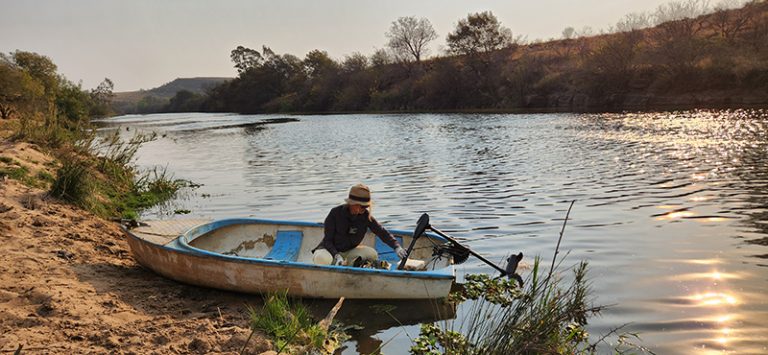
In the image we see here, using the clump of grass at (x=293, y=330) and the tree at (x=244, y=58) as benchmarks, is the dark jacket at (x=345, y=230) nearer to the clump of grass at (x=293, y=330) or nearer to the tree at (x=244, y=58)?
the clump of grass at (x=293, y=330)

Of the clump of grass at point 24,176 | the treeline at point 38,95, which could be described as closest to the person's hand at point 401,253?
the clump of grass at point 24,176

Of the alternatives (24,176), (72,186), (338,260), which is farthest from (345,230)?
(24,176)

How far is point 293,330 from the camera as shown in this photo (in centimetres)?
556

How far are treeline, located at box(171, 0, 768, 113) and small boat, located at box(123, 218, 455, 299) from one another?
1543 inches

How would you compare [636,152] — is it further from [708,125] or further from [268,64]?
[268,64]

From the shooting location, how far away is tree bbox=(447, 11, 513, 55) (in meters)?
71.6

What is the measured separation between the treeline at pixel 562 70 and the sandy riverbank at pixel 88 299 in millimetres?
41671

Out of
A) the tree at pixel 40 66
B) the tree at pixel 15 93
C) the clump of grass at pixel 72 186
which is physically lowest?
the clump of grass at pixel 72 186

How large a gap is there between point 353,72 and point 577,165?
77.4m

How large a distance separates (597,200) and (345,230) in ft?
23.8

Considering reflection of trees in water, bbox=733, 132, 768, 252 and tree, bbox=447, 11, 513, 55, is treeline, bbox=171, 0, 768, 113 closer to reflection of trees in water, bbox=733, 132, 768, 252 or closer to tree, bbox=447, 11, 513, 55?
tree, bbox=447, 11, 513, 55

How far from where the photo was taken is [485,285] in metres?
7.69

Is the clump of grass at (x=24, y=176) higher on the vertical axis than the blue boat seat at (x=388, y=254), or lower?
higher

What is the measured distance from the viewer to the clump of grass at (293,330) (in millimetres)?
5427
